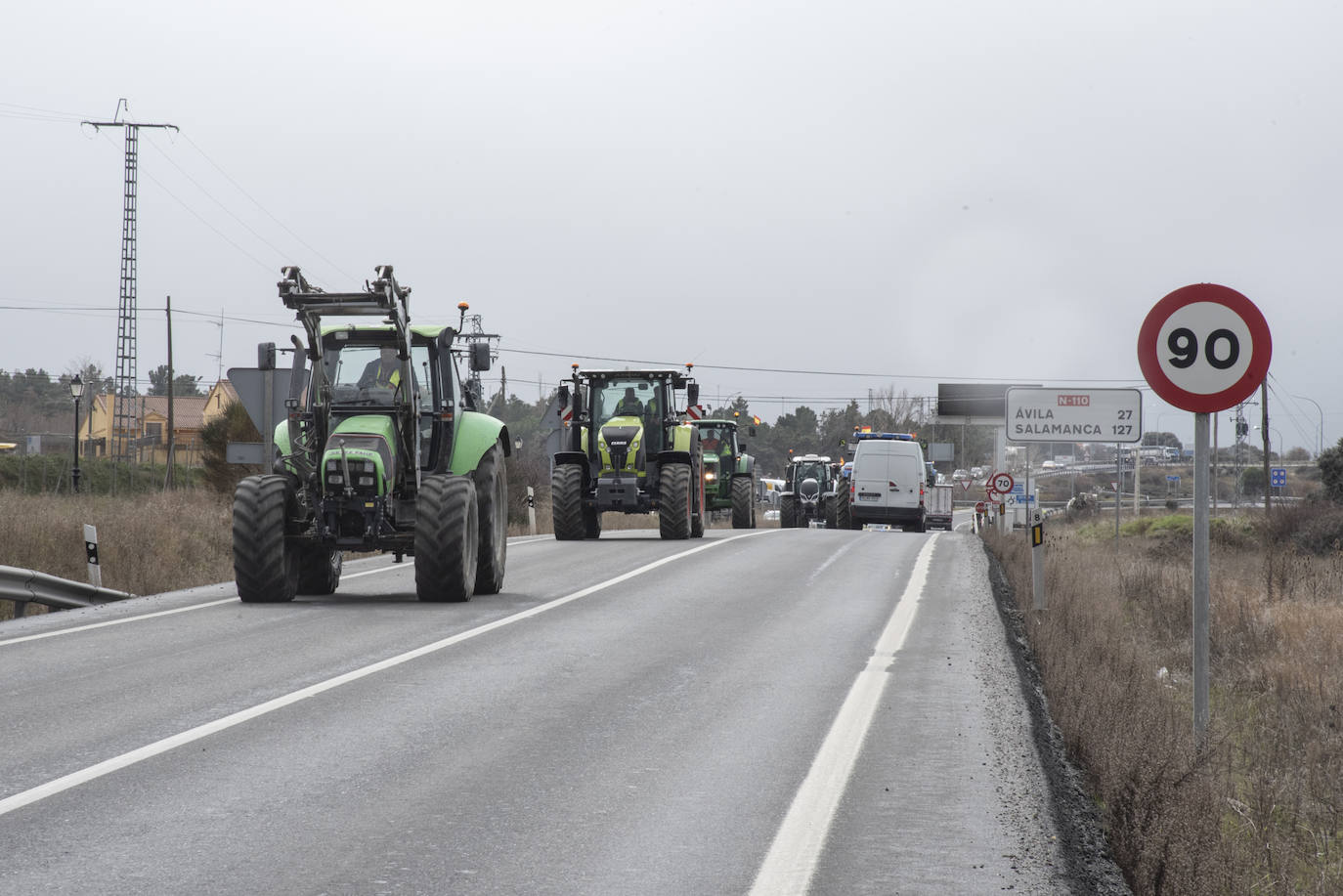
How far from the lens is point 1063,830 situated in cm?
563

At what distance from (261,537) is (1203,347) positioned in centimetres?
868

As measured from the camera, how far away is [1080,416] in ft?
65.8

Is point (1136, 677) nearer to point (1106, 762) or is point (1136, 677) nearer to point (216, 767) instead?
point (1106, 762)

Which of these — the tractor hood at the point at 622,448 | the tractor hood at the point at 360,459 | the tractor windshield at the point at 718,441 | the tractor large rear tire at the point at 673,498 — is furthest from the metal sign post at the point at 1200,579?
the tractor windshield at the point at 718,441

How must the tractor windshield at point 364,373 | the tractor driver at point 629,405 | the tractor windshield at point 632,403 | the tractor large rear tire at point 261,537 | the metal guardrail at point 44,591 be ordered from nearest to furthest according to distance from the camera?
the metal guardrail at point 44,591
the tractor large rear tire at point 261,537
the tractor windshield at point 364,373
the tractor windshield at point 632,403
the tractor driver at point 629,405

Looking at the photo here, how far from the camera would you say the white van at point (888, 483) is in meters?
38.3

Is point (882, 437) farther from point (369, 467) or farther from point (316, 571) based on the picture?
point (369, 467)

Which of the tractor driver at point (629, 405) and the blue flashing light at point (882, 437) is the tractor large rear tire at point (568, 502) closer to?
the tractor driver at point (629, 405)

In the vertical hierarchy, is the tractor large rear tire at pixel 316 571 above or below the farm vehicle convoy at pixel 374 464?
below

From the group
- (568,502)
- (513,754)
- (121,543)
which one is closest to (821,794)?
(513,754)

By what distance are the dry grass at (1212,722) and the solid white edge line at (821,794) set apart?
3.61 feet

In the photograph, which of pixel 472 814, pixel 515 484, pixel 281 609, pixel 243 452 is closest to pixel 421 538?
pixel 281 609

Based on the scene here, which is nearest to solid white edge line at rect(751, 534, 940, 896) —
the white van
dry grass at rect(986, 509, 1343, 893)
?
dry grass at rect(986, 509, 1343, 893)

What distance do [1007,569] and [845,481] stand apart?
20530mm
